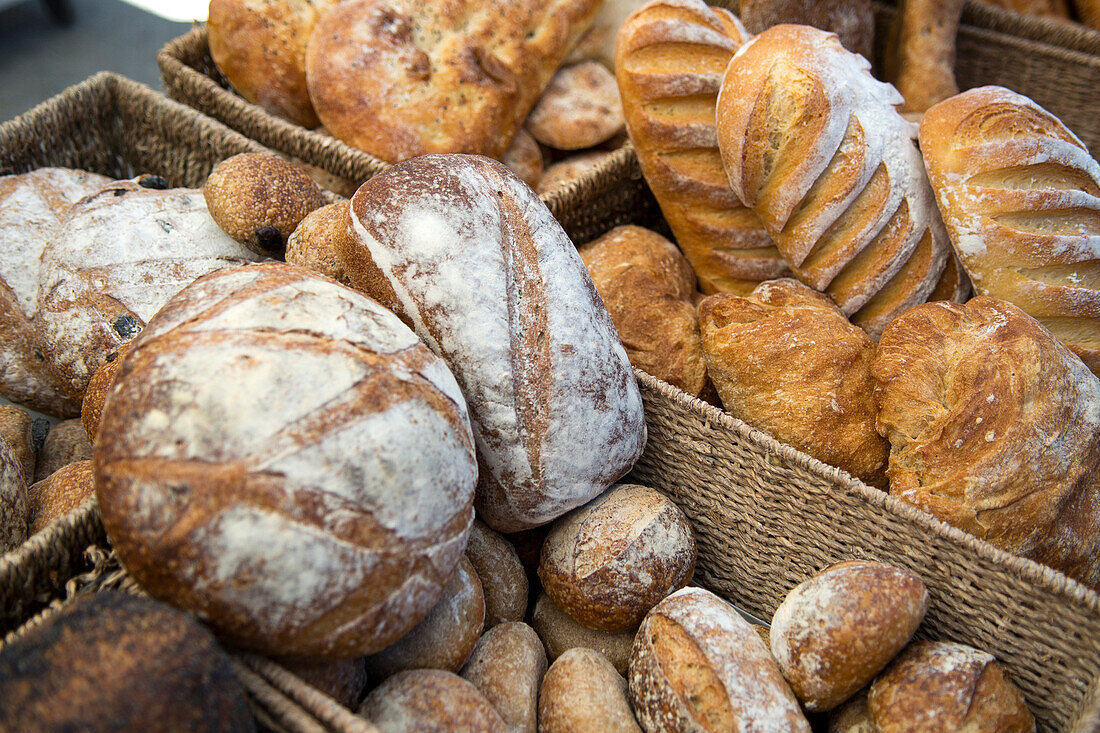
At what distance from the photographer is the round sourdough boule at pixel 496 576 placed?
1247 mm

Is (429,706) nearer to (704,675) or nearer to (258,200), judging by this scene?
(704,675)

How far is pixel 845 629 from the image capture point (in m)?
1.01

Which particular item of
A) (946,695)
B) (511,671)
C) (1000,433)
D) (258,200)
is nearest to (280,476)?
(511,671)

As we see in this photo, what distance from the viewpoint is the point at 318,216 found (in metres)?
1.30

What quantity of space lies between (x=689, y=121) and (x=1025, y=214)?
0.70 m

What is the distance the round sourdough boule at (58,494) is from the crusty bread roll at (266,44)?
42.1 inches

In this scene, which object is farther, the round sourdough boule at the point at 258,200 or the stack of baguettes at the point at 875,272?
the round sourdough boule at the point at 258,200

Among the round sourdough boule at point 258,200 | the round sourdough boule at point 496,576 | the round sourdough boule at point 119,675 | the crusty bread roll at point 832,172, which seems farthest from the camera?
the crusty bread roll at point 832,172

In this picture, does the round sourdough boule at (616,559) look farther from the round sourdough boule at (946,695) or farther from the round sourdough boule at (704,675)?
the round sourdough boule at (946,695)

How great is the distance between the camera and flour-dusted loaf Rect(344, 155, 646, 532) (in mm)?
1105

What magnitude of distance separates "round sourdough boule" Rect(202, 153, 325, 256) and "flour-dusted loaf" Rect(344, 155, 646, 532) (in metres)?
0.29

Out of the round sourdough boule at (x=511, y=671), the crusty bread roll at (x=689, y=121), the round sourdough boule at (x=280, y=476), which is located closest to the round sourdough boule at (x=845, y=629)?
the round sourdough boule at (x=511, y=671)

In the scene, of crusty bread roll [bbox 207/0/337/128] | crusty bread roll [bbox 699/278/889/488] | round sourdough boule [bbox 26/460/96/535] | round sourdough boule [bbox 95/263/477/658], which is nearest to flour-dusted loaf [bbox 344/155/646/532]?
round sourdough boule [bbox 95/263/477/658]

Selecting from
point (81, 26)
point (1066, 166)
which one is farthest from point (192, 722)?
point (81, 26)
